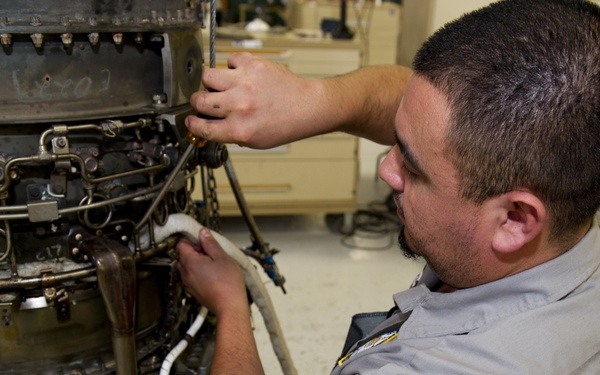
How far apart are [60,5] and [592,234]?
0.82m

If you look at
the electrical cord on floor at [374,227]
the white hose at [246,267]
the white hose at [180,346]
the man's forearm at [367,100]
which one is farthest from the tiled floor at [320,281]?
the man's forearm at [367,100]

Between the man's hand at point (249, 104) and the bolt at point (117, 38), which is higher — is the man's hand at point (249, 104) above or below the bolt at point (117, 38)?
below

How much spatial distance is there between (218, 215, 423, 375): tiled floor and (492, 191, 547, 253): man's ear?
139cm

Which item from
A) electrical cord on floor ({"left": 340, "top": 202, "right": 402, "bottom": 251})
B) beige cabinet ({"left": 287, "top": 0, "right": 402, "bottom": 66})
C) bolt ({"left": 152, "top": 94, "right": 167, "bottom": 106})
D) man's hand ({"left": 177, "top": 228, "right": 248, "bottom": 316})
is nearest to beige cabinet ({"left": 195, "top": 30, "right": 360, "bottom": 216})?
electrical cord on floor ({"left": 340, "top": 202, "right": 402, "bottom": 251})

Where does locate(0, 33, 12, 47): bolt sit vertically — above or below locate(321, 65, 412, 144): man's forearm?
above

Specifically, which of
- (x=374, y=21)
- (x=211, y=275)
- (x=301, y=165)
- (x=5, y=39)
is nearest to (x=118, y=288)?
(x=211, y=275)

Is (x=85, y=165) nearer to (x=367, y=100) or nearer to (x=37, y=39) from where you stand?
(x=37, y=39)

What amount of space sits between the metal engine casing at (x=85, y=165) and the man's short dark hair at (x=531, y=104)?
1.59 feet

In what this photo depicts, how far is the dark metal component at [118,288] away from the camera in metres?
0.94

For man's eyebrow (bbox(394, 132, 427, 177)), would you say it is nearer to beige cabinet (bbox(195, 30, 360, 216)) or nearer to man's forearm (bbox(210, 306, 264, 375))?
man's forearm (bbox(210, 306, 264, 375))

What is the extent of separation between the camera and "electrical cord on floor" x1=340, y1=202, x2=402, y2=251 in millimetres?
Answer: 3010

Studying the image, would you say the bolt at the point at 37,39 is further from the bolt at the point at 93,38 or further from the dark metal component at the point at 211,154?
the dark metal component at the point at 211,154

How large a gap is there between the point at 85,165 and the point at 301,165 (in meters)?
1.95

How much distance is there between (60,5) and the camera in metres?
0.86
